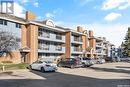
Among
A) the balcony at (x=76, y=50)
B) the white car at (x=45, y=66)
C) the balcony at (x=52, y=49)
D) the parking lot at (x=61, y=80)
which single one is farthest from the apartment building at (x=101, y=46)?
the parking lot at (x=61, y=80)

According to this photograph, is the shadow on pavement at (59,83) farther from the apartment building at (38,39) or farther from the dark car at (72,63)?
the apartment building at (38,39)

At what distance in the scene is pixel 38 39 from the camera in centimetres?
5031

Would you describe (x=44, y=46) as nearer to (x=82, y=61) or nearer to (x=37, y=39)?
(x=37, y=39)

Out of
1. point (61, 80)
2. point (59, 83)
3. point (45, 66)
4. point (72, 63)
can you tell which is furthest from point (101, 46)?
point (59, 83)

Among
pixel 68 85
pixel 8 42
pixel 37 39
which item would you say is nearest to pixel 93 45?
pixel 37 39

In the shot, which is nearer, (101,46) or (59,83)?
(59,83)

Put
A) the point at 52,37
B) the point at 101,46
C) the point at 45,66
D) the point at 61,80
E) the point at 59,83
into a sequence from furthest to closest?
the point at 101,46, the point at 52,37, the point at 45,66, the point at 61,80, the point at 59,83

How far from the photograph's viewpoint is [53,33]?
57281 millimetres

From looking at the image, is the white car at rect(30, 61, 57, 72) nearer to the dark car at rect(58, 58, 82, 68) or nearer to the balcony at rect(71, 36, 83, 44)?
the dark car at rect(58, 58, 82, 68)

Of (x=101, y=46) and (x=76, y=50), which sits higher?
(x=101, y=46)

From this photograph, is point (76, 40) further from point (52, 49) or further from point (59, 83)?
point (59, 83)

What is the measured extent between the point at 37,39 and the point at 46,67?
18.8 m

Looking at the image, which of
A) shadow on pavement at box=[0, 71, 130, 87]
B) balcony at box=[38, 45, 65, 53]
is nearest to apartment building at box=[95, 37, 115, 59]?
balcony at box=[38, 45, 65, 53]

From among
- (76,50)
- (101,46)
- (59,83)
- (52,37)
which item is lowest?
(59,83)
